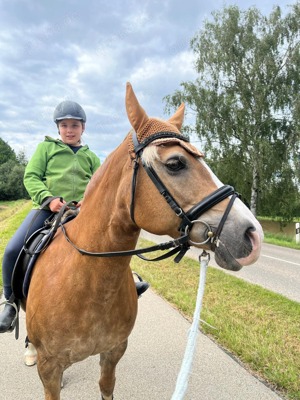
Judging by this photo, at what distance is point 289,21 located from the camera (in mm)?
21203

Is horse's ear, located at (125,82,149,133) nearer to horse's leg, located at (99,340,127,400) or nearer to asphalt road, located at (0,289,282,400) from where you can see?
horse's leg, located at (99,340,127,400)

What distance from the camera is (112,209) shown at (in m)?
2.08

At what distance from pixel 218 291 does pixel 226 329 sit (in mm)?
1989

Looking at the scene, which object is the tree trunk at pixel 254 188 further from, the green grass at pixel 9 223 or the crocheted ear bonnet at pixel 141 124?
the crocheted ear bonnet at pixel 141 124

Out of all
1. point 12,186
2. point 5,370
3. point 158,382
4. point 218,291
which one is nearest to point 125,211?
point 158,382

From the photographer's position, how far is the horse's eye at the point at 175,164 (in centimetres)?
179

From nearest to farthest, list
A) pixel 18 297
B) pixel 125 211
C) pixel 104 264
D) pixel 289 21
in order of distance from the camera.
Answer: pixel 125 211 < pixel 104 264 < pixel 18 297 < pixel 289 21

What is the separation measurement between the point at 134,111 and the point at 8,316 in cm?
241

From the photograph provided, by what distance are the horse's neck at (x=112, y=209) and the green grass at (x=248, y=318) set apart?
101 inches

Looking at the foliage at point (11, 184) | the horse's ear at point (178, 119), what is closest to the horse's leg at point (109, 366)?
the horse's ear at point (178, 119)

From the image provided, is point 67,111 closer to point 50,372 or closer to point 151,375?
point 50,372

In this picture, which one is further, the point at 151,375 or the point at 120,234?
the point at 151,375

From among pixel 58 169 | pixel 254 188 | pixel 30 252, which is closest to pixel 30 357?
pixel 30 252

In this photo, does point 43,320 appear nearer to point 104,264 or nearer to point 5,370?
point 104,264
